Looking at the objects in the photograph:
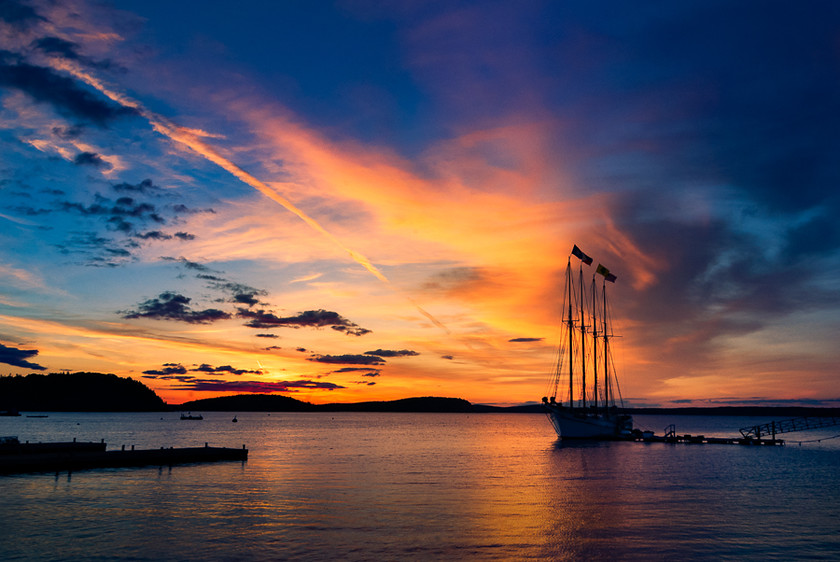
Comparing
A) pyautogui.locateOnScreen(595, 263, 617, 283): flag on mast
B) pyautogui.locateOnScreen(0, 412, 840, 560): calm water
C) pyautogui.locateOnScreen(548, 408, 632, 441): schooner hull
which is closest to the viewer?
pyautogui.locateOnScreen(0, 412, 840, 560): calm water

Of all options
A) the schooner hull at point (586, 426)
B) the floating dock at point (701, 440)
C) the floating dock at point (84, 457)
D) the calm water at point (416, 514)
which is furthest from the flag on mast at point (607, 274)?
the floating dock at point (84, 457)

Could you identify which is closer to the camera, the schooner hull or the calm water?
the calm water

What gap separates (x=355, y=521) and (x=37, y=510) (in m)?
21.6

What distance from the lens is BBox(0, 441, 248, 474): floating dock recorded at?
2214 inches

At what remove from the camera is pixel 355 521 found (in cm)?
3784

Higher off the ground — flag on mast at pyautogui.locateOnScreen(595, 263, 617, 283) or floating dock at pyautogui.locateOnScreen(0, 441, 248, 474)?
flag on mast at pyautogui.locateOnScreen(595, 263, 617, 283)

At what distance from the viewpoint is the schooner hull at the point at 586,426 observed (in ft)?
411

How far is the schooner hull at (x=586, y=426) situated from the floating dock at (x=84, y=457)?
239 ft

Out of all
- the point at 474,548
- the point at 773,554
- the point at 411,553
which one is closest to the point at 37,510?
the point at 411,553

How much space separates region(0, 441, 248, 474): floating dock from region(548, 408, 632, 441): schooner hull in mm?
72970

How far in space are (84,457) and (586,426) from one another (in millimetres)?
97533

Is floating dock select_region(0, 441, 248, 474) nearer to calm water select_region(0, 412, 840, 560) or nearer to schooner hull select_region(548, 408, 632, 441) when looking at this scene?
calm water select_region(0, 412, 840, 560)

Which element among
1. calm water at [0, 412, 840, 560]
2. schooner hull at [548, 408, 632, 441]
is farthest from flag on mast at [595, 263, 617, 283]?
calm water at [0, 412, 840, 560]

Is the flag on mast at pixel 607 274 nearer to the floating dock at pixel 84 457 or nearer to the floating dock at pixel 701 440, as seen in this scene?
the floating dock at pixel 701 440
